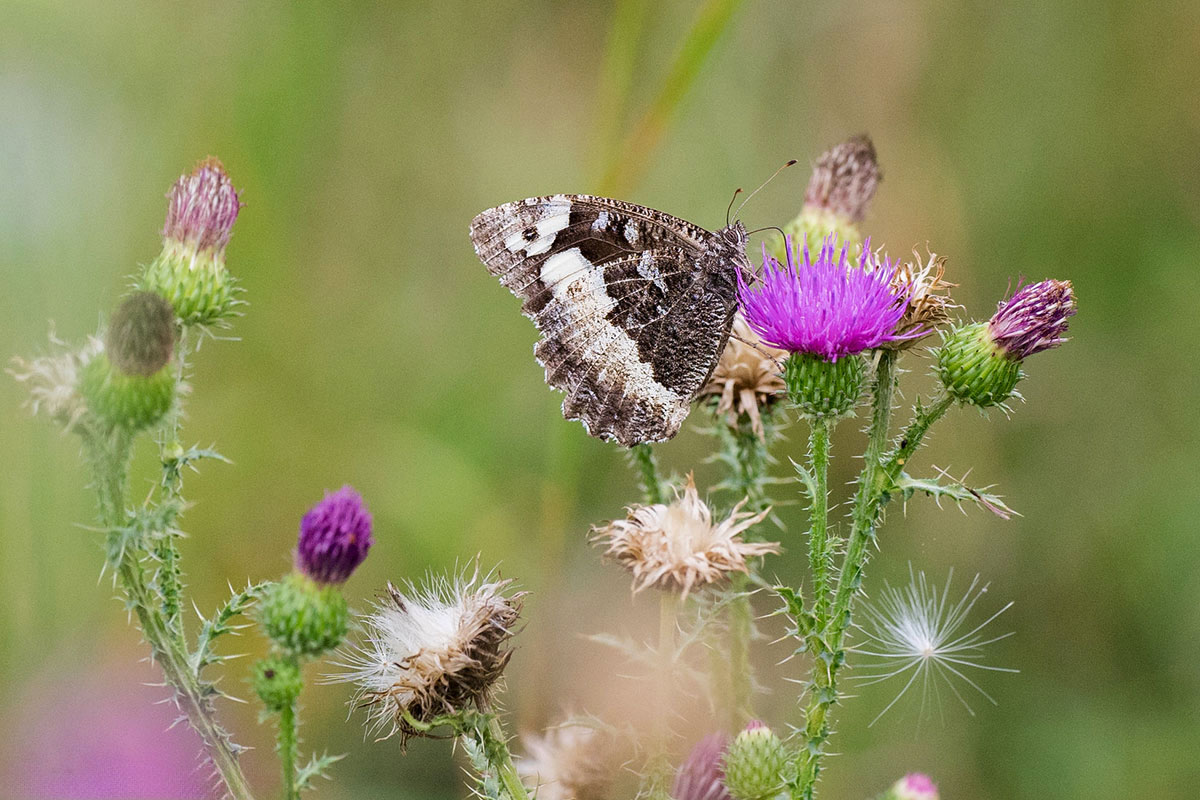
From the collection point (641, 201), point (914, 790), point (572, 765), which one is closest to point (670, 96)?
point (641, 201)

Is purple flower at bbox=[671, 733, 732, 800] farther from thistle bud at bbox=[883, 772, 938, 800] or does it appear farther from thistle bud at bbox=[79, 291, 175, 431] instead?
thistle bud at bbox=[79, 291, 175, 431]

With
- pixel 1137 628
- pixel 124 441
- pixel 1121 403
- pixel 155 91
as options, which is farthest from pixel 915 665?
pixel 155 91

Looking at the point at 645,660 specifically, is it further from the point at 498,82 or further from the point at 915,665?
the point at 498,82

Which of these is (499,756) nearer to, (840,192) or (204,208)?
(204,208)

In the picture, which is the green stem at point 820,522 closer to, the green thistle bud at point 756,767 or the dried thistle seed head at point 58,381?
the green thistle bud at point 756,767

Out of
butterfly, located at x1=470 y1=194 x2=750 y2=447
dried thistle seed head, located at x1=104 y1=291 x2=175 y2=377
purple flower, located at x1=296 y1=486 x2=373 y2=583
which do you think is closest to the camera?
dried thistle seed head, located at x1=104 y1=291 x2=175 y2=377

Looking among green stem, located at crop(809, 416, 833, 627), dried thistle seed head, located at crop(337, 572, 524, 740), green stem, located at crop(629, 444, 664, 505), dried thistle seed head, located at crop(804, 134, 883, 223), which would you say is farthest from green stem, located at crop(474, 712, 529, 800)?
dried thistle seed head, located at crop(804, 134, 883, 223)
